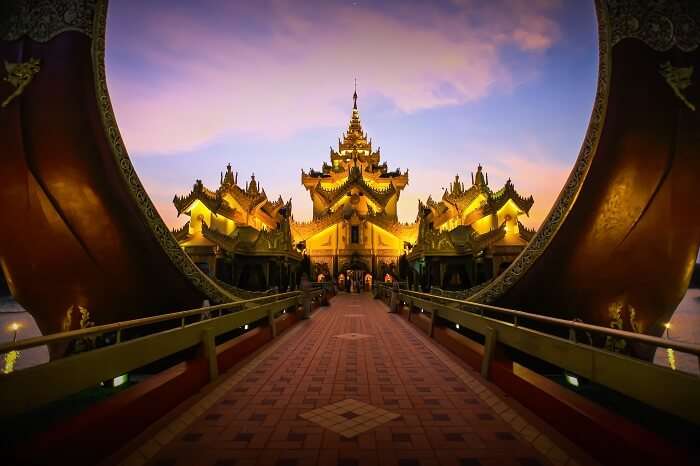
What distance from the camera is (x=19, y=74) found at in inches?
245

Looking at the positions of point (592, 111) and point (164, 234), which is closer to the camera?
point (592, 111)

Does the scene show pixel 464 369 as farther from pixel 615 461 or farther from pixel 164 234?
pixel 164 234

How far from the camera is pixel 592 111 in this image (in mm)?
7328

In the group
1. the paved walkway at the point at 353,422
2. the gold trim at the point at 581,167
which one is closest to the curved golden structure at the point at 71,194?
the paved walkway at the point at 353,422

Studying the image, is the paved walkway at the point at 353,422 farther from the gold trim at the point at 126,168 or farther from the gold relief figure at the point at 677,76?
the gold relief figure at the point at 677,76

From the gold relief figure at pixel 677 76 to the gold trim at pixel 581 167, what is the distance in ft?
2.71

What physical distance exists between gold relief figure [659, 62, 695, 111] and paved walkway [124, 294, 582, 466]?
20.3 ft

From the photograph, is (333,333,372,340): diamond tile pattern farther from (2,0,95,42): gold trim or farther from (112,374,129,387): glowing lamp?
(2,0,95,42): gold trim

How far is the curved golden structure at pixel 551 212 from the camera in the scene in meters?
6.34

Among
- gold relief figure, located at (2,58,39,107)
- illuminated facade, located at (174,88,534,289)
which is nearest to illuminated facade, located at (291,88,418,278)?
illuminated facade, located at (174,88,534,289)

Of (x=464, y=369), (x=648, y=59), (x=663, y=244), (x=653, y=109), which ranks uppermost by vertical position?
(x=648, y=59)

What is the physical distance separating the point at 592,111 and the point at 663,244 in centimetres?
325

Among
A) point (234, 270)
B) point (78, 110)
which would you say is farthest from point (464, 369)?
point (234, 270)

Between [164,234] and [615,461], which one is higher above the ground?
[164,234]
